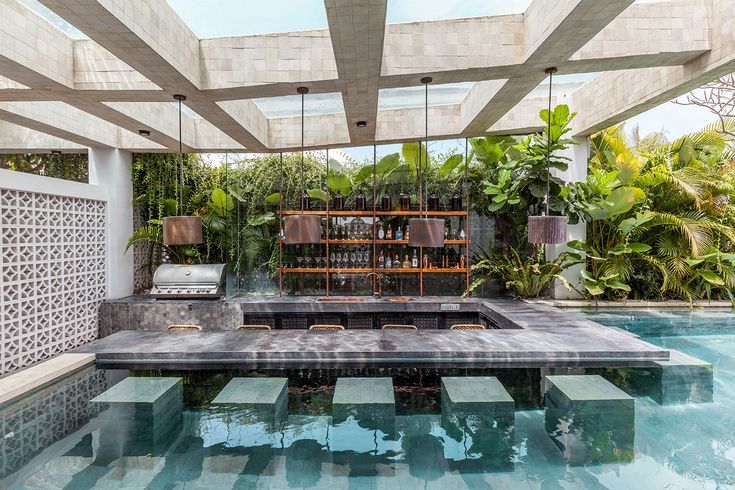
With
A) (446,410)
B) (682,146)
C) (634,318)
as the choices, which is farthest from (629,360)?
(682,146)

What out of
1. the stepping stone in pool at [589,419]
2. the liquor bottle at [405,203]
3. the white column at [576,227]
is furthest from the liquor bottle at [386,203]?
the stepping stone in pool at [589,419]

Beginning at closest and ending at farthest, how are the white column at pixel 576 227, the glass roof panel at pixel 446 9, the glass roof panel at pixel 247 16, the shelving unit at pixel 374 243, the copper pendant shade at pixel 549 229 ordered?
the glass roof panel at pixel 247 16
the glass roof panel at pixel 446 9
the copper pendant shade at pixel 549 229
the white column at pixel 576 227
the shelving unit at pixel 374 243

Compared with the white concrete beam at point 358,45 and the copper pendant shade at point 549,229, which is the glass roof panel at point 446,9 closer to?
the white concrete beam at point 358,45

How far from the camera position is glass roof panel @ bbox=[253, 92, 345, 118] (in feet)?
20.2

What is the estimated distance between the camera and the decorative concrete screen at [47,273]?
16.6 ft

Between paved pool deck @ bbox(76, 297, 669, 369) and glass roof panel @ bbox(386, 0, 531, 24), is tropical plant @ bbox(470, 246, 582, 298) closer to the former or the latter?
paved pool deck @ bbox(76, 297, 669, 369)

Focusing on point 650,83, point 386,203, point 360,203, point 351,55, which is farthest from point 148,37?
point 650,83

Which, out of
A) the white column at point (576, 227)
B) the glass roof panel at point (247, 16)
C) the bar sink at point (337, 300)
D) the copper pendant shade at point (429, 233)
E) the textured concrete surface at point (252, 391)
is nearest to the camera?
the textured concrete surface at point (252, 391)

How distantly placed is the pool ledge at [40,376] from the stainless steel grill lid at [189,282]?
3212 millimetres

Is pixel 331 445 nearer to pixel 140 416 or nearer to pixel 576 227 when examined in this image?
pixel 140 416

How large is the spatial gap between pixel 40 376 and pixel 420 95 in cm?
545

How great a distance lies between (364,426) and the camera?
3.12m

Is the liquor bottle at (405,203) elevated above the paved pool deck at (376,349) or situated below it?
above

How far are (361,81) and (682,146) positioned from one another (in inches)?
243
